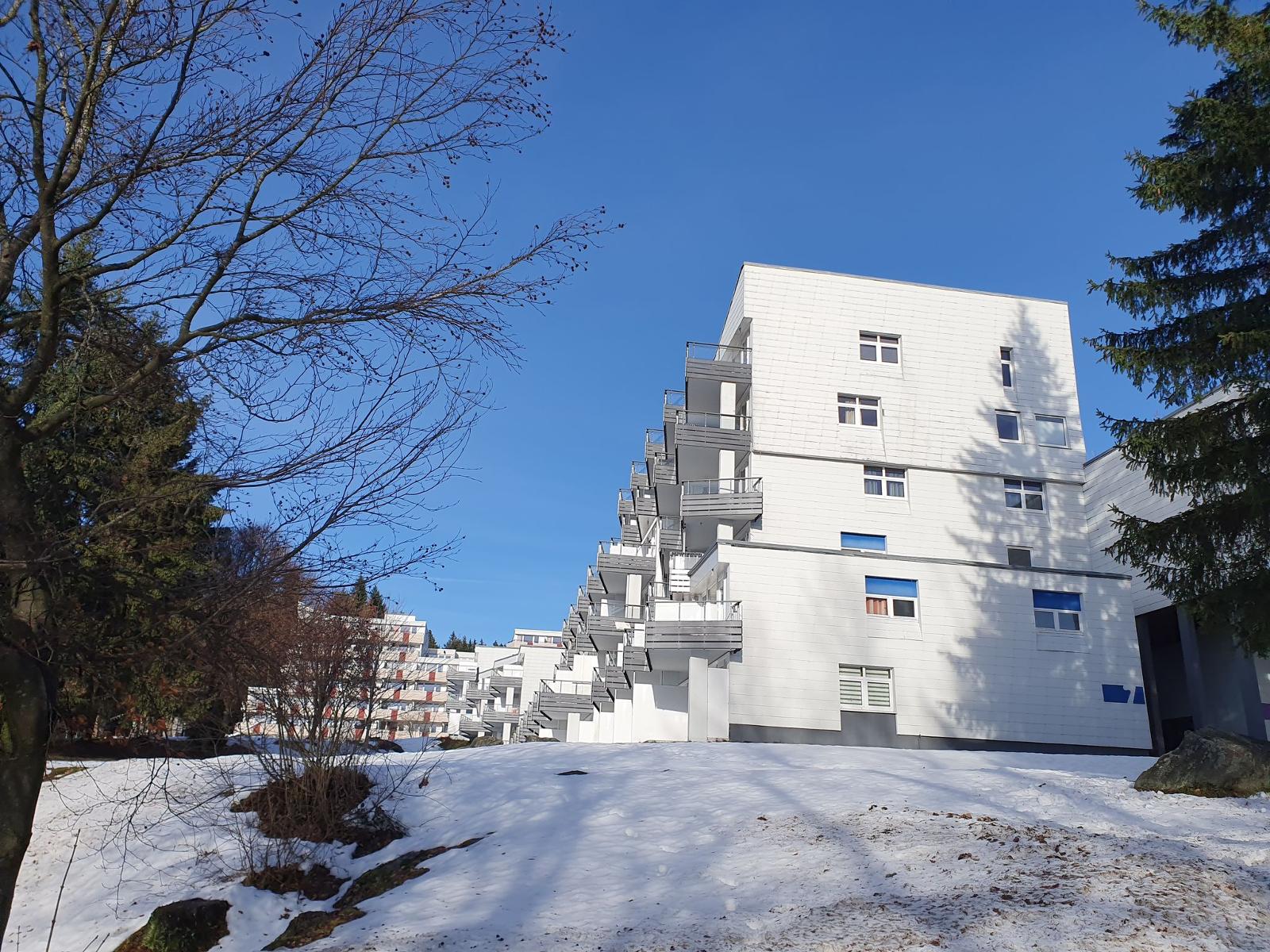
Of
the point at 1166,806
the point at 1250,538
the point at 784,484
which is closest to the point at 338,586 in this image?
the point at 1166,806

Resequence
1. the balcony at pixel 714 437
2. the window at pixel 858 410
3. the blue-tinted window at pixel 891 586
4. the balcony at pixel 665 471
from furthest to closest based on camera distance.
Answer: the balcony at pixel 665 471
the window at pixel 858 410
the balcony at pixel 714 437
the blue-tinted window at pixel 891 586

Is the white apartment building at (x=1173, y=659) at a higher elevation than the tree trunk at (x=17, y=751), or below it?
higher

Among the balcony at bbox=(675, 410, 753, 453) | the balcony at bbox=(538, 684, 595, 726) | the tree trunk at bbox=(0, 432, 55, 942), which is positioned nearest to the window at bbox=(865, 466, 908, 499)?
the balcony at bbox=(675, 410, 753, 453)

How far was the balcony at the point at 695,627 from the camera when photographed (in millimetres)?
29328

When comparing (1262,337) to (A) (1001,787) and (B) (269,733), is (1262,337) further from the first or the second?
(B) (269,733)

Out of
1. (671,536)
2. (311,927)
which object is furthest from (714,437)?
(311,927)

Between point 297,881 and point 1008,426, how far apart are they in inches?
1215

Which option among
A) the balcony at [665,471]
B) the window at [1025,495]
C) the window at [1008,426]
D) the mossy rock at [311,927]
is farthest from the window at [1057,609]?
the mossy rock at [311,927]

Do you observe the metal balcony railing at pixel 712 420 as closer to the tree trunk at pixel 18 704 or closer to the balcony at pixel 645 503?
the balcony at pixel 645 503

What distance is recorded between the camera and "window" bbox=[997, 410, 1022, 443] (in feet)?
117

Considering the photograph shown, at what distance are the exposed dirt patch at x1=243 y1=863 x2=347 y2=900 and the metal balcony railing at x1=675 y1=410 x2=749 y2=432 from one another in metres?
24.0

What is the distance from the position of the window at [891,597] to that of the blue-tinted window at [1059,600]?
15.1 feet

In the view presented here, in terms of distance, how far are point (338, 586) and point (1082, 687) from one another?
3101cm

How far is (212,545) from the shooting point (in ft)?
23.3
